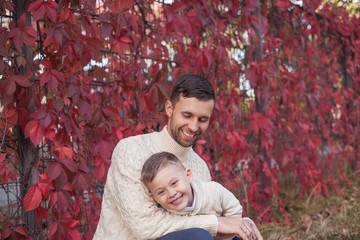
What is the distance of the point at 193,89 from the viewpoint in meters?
2.06

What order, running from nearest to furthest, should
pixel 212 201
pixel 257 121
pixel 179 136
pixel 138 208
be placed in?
pixel 138 208, pixel 212 201, pixel 179 136, pixel 257 121

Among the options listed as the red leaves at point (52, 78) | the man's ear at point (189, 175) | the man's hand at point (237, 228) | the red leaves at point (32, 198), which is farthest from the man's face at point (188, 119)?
the red leaves at point (32, 198)

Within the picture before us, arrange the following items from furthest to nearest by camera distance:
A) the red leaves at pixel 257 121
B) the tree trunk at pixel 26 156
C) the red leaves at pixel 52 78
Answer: the red leaves at pixel 257 121 < the tree trunk at pixel 26 156 < the red leaves at pixel 52 78

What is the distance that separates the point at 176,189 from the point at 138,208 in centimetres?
20

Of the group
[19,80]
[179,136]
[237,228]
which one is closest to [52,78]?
[19,80]

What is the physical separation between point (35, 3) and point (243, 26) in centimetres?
233

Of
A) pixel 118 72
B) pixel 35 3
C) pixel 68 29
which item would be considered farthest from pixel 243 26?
pixel 35 3

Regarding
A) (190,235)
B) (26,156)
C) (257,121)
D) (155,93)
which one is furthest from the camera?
(257,121)

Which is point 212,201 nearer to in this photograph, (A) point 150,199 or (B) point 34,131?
(A) point 150,199

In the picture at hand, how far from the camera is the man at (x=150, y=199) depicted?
1.84 m

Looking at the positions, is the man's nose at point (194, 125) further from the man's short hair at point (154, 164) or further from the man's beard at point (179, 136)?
the man's short hair at point (154, 164)

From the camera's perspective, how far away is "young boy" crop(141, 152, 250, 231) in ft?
6.11

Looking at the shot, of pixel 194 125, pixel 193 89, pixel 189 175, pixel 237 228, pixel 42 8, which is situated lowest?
pixel 237 228

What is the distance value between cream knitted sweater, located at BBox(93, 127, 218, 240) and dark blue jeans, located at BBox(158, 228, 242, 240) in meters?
0.05
